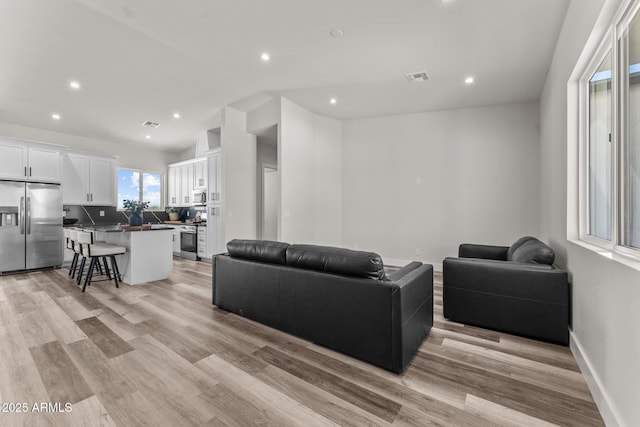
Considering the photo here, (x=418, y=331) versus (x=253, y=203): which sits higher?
(x=253, y=203)

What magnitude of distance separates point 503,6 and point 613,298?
8.45ft

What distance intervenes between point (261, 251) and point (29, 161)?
5.71m

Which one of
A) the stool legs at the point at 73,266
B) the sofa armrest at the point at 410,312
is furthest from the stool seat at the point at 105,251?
the sofa armrest at the point at 410,312

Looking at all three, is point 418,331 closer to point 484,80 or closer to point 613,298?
point 613,298

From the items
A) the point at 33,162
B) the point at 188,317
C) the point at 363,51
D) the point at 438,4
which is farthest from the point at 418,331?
the point at 33,162

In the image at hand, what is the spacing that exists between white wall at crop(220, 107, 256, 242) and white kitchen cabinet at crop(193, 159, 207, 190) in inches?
63.3

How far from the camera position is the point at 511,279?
8.25 feet

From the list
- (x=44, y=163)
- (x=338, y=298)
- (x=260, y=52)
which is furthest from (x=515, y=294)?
(x=44, y=163)

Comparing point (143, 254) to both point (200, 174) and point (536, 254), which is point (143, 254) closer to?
point (200, 174)

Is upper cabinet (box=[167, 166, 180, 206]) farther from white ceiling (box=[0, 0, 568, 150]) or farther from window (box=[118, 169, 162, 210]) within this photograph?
white ceiling (box=[0, 0, 568, 150])

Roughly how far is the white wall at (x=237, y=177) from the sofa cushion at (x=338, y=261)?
128 inches

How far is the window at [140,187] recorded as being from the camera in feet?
23.5

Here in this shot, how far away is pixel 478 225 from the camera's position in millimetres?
4996

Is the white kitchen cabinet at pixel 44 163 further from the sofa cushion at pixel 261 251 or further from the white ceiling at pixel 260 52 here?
the sofa cushion at pixel 261 251
